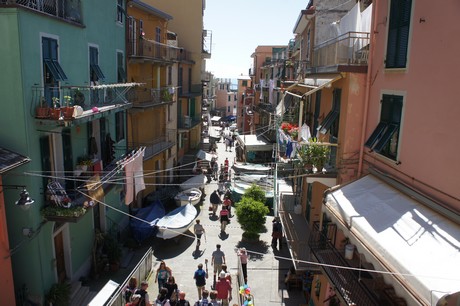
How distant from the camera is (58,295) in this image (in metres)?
12.8

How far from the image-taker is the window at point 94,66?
1594cm

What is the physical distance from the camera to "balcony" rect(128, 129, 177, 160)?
76.4 ft

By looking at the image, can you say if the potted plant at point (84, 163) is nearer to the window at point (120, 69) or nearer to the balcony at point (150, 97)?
the window at point (120, 69)

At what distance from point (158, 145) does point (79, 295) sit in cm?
1316

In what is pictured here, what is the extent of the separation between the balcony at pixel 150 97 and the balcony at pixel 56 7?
728 cm

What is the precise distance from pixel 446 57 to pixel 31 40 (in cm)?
1094

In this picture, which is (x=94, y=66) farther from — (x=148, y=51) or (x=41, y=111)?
(x=148, y=51)

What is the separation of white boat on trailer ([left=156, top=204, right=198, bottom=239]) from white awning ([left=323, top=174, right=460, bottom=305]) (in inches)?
385

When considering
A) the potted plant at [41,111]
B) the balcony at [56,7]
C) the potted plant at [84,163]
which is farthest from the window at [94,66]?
the potted plant at [41,111]

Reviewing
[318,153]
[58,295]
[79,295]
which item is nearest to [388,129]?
A: [318,153]

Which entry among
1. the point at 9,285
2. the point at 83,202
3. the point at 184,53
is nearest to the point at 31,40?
the point at 83,202

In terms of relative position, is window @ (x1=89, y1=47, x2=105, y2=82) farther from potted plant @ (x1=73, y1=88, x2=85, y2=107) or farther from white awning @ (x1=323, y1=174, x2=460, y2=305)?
white awning @ (x1=323, y1=174, x2=460, y2=305)

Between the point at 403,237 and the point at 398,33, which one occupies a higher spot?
the point at 398,33

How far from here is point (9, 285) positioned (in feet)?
36.7
